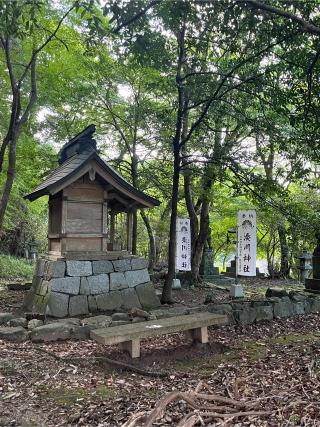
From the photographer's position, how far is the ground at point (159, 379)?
3.34 metres

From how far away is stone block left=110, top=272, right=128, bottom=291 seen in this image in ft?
28.1

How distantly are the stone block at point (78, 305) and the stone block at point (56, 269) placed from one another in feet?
1.95

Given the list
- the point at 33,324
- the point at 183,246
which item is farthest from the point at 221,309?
the point at 183,246

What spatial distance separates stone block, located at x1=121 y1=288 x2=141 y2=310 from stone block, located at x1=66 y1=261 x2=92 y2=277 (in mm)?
1023

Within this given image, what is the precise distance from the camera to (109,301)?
27.6ft

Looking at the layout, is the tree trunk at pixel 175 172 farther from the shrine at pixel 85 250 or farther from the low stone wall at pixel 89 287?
the low stone wall at pixel 89 287

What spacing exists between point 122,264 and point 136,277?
52cm

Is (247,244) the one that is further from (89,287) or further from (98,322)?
(98,322)

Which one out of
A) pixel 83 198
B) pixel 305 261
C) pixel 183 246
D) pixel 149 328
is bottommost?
pixel 149 328

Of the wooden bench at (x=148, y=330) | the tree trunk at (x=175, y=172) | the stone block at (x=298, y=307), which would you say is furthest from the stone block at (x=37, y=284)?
the stone block at (x=298, y=307)

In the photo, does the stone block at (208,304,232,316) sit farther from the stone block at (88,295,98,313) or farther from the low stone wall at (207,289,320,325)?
the stone block at (88,295,98,313)

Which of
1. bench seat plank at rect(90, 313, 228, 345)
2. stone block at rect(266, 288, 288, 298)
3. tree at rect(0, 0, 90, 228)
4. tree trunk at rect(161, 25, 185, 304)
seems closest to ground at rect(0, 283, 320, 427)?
bench seat plank at rect(90, 313, 228, 345)

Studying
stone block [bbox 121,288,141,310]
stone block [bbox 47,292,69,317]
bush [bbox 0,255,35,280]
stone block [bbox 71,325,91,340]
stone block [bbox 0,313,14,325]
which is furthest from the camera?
bush [bbox 0,255,35,280]

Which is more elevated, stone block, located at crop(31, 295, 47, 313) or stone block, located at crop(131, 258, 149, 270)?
stone block, located at crop(131, 258, 149, 270)
